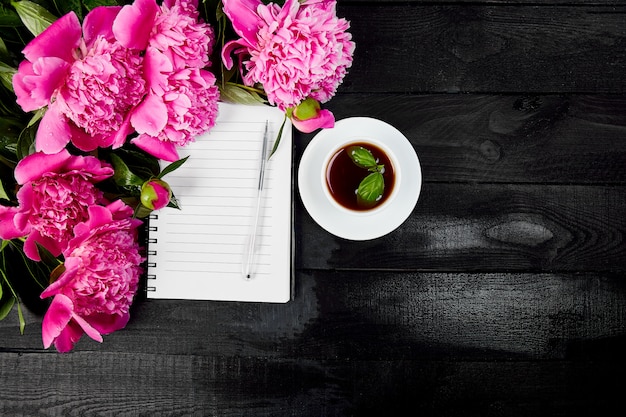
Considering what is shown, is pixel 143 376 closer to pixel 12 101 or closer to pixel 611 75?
pixel 12 101

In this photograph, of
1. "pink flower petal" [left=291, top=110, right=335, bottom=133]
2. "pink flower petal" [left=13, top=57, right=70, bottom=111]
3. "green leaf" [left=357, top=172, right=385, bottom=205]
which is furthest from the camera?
"green leaf" [left=357, top=172, right=385, bottom=205]

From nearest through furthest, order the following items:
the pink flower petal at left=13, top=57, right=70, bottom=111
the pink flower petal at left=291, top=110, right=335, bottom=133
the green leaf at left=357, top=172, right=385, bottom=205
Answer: the pink flower petal at left=13, top=57, right=70, bottom=111 < the pink flower petal at left=291, top=110, right=335, bottom=133 < the green leaf at left=357, top=172, right=385, bottom=205

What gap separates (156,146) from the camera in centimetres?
46

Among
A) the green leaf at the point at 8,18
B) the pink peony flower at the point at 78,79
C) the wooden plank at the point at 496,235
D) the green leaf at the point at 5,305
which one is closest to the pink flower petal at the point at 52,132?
the pink peony flower at the point at 78,79

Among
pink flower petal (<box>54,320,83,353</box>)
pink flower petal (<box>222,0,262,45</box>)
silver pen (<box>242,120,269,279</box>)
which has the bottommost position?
pink flower petal (<box>54,320,83,353</box>)

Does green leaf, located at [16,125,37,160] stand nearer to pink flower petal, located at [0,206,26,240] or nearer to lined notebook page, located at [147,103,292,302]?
pink flower petal, located at [0,206,26,240]

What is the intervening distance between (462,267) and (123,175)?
1.40 ft

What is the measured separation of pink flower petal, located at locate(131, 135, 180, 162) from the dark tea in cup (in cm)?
23

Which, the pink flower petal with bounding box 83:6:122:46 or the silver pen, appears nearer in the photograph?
the pink flower petal with bounding box 83:6:122:46

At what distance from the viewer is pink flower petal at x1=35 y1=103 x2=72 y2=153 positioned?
0.40 meters

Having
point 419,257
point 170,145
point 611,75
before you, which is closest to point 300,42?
point 170,145

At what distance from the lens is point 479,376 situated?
2.29ft

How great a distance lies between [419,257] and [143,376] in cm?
39

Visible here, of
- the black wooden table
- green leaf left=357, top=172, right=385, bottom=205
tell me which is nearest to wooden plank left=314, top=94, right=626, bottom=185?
the black wooden table
